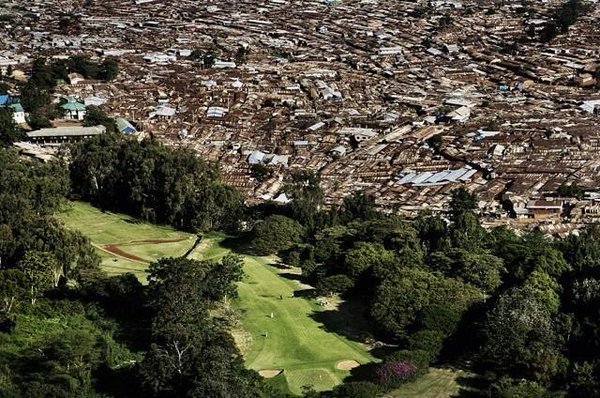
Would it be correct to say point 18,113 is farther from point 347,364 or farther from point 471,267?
point 347,364

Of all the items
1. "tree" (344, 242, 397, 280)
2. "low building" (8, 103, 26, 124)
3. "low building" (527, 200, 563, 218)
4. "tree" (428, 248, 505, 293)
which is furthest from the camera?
"low building" (8, 103, 26, 124)

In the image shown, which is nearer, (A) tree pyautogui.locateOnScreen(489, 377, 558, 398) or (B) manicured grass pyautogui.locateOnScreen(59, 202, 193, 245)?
(A) tree pyautogui.locateOnScreen(489, 377, 558, 398)

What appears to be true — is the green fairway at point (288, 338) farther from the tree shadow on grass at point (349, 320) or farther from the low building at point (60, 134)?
the low building at point (60, 134)

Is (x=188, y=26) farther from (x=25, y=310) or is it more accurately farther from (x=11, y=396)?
(x=11, y=396)

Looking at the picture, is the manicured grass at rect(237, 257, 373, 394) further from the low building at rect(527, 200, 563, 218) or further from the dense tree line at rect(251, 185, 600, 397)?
the low building at rect(527, 200, 563, 218)

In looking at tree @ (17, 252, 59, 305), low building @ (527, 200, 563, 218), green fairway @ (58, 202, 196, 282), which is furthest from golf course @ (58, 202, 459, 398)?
low building @ (527, 200, 563, 218)

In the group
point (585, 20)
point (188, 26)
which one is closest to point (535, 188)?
point (585, 20)

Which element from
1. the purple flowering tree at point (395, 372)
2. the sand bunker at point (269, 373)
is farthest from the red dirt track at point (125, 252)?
the purple flowering tree at point (395, 372)
